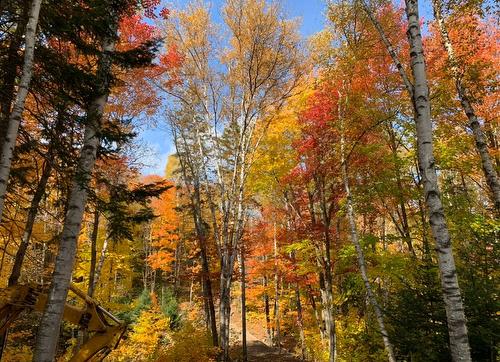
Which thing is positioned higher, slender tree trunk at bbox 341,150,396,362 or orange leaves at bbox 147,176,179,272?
orange leaves at bbox 147,176,179,272

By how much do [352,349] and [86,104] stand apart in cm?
1105

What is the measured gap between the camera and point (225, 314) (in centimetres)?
1128

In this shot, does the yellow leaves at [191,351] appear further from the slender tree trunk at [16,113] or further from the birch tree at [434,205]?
the slender tree trunk at [16,113]

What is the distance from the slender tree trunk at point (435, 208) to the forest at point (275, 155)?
0.02 meters

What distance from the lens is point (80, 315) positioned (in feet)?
20.4

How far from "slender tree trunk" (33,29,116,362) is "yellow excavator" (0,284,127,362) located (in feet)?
1.99

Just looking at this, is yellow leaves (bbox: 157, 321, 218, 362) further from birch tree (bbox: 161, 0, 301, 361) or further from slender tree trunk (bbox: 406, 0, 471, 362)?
slender tree trunk (bbox: 406, 0, 471, 362)

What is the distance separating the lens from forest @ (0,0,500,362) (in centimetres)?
543

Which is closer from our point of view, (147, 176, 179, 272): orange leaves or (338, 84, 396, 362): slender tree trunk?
(338, 84, 396, 362): slender tree trunk

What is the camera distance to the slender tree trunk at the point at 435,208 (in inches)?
164

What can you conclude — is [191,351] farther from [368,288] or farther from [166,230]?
[166,230]

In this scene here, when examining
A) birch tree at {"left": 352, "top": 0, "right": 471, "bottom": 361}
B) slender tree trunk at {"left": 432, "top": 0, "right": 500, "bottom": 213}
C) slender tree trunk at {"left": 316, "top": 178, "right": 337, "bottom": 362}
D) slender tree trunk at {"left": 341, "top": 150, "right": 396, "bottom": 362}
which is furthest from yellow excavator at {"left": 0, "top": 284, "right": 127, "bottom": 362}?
slender tree trunk at {"left": 432, "top": 0, "right": 500, "bottom": 213}

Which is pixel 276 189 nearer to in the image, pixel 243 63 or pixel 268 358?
pixel 243 63

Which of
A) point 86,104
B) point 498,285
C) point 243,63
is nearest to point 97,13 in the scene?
point 86,104
